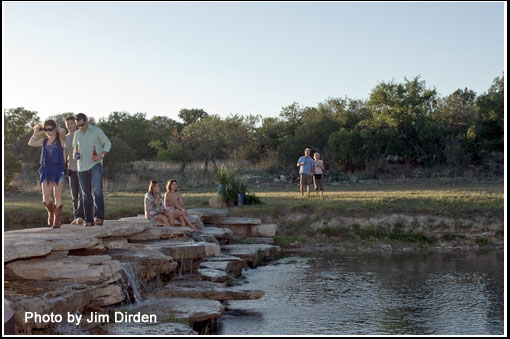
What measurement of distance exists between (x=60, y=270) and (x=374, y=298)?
4.47 metres

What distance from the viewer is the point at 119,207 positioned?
51.3ft

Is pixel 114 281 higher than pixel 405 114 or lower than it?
lower

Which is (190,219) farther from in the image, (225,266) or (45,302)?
(45,302)

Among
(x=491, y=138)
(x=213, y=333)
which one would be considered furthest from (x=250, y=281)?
(x=491, y=138)

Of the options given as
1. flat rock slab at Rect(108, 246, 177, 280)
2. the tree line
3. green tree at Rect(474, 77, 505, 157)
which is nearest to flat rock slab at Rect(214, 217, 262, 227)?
flat rock slab at Rect(108, 246, 177, 280)

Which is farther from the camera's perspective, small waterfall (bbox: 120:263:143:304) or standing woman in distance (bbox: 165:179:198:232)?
standing woman in distance (bbox: 165:179:198:232)

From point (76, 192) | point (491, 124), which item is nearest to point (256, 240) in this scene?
point (76, 192)

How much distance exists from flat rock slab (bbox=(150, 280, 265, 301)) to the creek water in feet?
0.45

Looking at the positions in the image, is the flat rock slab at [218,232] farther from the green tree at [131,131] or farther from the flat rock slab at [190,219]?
the green tree at [131,131]

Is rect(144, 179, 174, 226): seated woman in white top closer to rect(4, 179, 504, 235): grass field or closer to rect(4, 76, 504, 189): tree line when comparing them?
rect(4, 179, 504, 235): grass field

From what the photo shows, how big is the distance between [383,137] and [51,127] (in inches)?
829

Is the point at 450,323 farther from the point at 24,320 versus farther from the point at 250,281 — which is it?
the point at 24,320

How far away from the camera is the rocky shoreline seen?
6656 mm

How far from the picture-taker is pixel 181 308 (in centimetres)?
762
